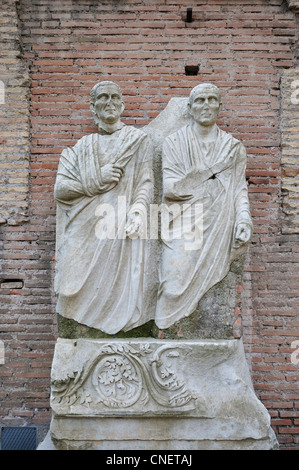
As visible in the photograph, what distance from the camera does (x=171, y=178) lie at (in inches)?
189

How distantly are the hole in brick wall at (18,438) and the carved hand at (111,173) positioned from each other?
219cm

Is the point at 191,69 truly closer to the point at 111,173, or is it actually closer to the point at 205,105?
the point at 205,105

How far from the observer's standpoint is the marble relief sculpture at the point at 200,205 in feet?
15.1

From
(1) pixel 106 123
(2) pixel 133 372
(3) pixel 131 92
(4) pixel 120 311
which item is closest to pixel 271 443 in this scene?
(2) pixel 133 372

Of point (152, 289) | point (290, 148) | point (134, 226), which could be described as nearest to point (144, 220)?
point (134, 226)

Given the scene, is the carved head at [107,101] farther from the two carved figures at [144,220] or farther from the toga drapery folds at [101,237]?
the toga drapery folds at [101,237]

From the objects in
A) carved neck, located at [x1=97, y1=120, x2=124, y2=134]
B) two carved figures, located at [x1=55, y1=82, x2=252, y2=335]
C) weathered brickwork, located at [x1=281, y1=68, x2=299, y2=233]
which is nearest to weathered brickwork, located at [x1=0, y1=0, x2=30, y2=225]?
two carved figures, located at [x1=55, y1=82, x2=252, y2=335]

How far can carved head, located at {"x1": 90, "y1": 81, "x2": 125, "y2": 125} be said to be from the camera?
4.96 metres

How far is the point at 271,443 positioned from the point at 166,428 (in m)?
0.75

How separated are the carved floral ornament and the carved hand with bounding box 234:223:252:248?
2.88 ft

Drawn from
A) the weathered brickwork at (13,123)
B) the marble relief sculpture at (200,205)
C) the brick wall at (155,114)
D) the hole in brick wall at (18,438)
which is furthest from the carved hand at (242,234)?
the hole in brick wall at (18,438)

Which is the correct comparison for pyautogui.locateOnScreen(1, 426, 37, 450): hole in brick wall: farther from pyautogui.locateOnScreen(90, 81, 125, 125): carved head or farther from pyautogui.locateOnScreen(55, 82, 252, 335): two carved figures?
pyautogui.locateOnScreen(90, 81, 125, 125): carved head

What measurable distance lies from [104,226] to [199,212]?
72cm

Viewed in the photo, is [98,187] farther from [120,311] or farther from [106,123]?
[120,311]
